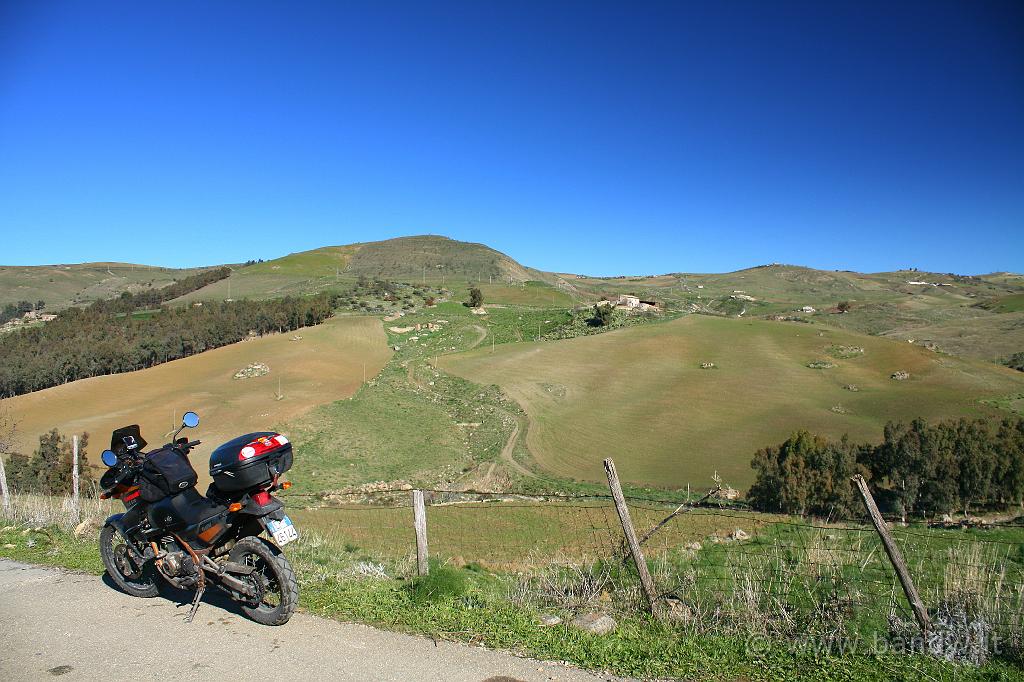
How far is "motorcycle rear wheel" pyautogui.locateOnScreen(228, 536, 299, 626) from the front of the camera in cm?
544

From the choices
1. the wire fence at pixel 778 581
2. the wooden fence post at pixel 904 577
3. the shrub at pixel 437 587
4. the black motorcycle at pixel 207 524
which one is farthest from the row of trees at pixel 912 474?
the black motorcycle at pixel 207 524

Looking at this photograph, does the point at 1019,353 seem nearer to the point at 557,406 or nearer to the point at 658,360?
the point at 658,360

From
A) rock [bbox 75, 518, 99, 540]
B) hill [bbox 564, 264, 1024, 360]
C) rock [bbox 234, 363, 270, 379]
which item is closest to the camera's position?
rock [bbox 75, 518, 99, 540]

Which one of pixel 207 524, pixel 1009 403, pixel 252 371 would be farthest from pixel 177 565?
pixel 252 371

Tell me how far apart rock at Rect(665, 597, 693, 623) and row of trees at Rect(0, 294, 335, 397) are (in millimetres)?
65233

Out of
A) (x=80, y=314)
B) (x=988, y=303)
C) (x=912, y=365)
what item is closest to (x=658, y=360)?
(x=912, y=365)

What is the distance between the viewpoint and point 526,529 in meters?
16.6

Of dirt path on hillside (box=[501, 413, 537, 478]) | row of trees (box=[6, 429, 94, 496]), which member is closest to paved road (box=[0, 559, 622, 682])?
row of trees (box=[6, 429, 94, 496])

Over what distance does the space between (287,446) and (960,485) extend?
2485 centimetres

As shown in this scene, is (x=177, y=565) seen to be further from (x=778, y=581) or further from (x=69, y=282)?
(x=69, y=282)

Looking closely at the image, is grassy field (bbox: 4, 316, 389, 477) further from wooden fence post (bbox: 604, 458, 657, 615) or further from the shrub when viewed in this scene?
wooden fence post (bbox: 604, 458, 657, 615)

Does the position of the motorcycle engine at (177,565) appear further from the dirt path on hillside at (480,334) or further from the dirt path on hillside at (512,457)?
the dirt path on hillside at (480,334)

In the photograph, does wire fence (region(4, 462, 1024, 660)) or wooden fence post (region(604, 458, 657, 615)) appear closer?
wire fence (region(4, 462, 1024, 660))

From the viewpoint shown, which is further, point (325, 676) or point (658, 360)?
point (658, 360)
